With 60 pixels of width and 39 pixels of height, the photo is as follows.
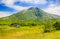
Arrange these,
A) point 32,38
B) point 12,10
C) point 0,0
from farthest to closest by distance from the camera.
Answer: point 12,10
point 0,0
point 32,38

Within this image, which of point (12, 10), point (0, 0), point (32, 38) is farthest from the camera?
point (12, 10)

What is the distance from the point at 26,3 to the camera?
1007 cm

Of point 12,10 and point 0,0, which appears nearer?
point 0,0

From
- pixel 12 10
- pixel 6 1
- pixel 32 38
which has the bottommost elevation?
pixel 32 38

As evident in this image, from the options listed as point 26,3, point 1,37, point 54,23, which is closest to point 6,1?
point 26,3

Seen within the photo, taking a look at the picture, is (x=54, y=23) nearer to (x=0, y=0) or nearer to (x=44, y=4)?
(x=44, y=4)

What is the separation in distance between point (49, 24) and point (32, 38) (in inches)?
112

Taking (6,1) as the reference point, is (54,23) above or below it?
below

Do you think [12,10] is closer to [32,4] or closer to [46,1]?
[32,4]

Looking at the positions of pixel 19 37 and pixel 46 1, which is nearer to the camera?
pixel 19 37

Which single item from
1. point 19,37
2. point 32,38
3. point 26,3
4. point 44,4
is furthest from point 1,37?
point 44,4

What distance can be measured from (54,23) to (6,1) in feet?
12.7

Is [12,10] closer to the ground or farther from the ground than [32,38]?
farther from the ground

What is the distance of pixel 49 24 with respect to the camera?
433 inches
